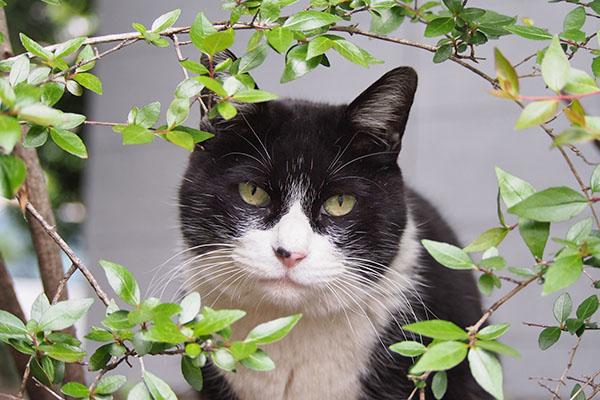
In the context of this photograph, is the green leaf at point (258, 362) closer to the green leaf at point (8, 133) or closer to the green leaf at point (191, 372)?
the green leaf at point (191, 372)

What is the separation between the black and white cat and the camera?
123cm

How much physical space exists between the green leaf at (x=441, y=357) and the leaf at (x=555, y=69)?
0.95 ft

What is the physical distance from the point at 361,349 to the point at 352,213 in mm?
314

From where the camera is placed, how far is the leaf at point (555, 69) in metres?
0.59

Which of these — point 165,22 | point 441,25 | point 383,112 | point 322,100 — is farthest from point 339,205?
point 322,100

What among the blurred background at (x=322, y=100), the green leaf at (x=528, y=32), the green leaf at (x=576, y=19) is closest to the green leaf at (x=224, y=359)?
the green leaf at (x=528, y=32)

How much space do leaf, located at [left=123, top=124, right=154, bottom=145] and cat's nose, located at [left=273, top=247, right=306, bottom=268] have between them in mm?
399

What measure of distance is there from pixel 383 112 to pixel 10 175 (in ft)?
2.92

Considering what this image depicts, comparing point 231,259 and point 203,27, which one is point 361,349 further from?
point 203,27

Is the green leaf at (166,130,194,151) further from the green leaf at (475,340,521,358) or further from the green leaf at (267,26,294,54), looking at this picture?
the green leaf at (475,340,521,358)

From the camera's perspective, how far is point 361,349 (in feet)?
4.39

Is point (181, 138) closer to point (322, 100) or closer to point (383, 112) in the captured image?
point (383, 112)

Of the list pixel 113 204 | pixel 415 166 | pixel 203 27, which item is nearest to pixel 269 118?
pixel 203 27

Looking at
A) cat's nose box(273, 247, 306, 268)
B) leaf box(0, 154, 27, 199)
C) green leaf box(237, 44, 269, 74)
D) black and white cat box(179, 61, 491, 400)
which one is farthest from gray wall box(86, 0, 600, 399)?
leaf box(0, 154, 27, 199)
